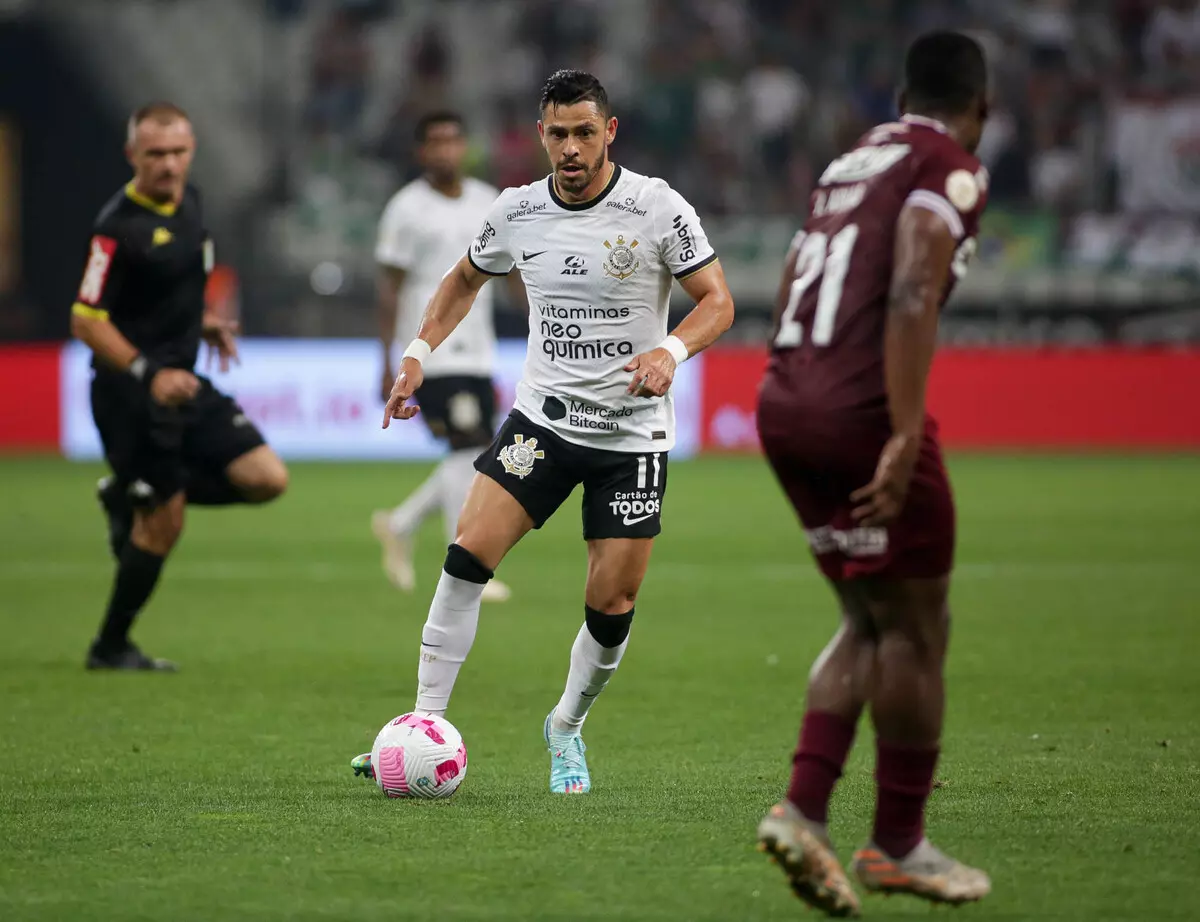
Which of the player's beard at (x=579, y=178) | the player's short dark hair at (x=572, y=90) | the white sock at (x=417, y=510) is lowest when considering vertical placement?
the white sock at (x=417, y=510)

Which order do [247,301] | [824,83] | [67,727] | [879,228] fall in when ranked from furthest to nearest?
1. [824,83]
2. [247,301]
3. [67,727]
4. [879,228]

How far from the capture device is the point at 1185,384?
19.8 m

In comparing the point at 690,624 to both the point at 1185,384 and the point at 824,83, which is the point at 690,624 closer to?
the point at 1185,384

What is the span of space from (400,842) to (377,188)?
63.0ft

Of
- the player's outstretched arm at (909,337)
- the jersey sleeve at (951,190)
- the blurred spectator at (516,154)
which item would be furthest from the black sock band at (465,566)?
the blurred spectator at (516,154)

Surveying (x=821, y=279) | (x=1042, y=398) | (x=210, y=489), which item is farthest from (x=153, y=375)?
(x=1042, y=398)

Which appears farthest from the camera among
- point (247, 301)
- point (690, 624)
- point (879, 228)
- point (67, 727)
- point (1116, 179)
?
point (1116, 179)

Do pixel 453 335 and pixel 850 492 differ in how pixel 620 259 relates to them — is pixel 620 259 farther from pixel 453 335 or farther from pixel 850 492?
pixel 453 335

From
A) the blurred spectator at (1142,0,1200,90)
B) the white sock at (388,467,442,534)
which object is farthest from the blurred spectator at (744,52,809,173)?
the white sock at (388,467,442,534)

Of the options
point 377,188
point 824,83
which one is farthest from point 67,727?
point 824,83

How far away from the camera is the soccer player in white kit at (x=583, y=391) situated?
5.68 metres

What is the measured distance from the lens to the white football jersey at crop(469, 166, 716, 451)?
19.0ft

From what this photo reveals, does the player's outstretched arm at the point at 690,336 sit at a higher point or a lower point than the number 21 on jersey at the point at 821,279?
lower

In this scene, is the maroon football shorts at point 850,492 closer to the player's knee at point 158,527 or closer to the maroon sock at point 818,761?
the maroon sock at point 818,761
